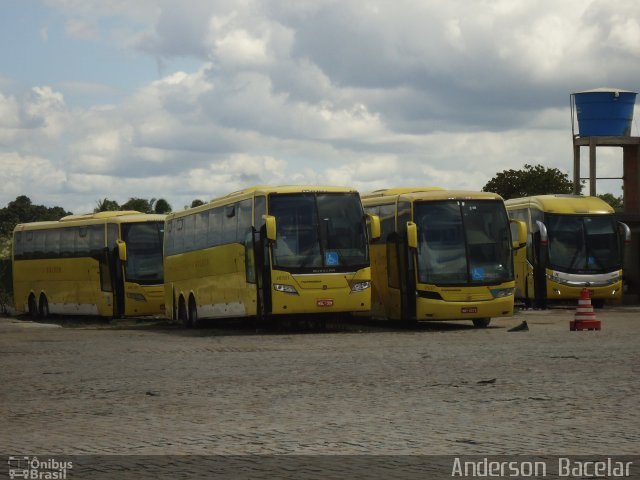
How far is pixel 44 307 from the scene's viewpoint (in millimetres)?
49750

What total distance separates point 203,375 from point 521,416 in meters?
6.57

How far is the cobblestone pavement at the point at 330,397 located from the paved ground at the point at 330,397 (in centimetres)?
2

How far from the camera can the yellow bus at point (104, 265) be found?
1722 inches

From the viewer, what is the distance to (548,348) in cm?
2244

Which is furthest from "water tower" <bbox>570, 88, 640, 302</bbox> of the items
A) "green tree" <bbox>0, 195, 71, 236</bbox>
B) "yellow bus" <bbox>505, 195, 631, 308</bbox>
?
"green tree" <bbox>0, 195, 71, 236</bbox>

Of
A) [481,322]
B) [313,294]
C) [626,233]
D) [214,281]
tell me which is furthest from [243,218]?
[626,233]

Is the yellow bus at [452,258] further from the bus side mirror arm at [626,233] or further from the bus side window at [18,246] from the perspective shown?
the bus side window at [18,246]

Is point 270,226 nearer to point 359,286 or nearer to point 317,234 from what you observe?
point 317,234

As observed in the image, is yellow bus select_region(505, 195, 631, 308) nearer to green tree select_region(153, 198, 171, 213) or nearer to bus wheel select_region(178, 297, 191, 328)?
bus wheel select_region(178, 297, 191, 328)

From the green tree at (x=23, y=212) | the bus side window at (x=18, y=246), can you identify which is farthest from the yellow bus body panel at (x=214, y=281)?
the green tree at (x=23, y=212)

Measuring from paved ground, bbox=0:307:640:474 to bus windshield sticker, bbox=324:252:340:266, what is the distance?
3.49m

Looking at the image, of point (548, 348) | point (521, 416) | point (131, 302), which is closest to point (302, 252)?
point (548, 348)

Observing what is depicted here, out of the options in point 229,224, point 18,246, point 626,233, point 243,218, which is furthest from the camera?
point 18,246

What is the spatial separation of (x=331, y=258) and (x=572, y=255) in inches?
627
